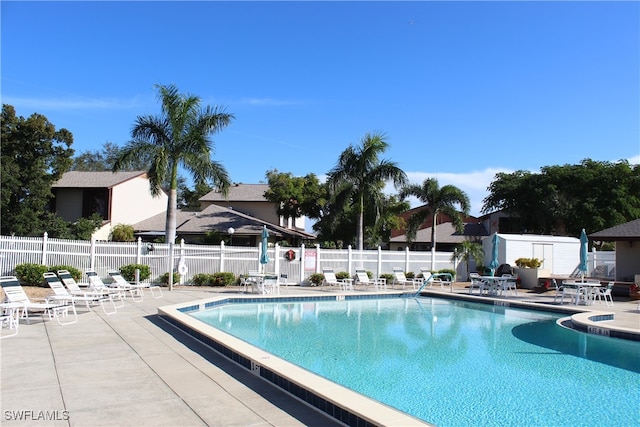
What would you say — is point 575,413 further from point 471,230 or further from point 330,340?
point 471,230

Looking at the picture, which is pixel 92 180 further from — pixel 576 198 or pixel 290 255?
pixel 576 198

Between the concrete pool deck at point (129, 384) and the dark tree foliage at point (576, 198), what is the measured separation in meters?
38.0

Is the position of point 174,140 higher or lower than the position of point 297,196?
higher

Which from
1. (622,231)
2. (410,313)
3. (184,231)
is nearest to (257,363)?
(410,313)

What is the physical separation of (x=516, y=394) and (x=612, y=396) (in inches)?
54.4

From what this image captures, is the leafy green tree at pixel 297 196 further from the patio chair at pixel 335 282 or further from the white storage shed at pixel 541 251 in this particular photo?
the patio chair at pixel 335 282

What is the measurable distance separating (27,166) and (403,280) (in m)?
22.0

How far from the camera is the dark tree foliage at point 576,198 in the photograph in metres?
38.7

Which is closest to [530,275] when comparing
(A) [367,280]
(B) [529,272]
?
(B) [529,272]

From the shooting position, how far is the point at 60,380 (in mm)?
5977

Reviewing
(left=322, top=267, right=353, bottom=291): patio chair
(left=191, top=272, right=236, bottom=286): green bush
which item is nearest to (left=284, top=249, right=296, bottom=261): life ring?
(left=322, top=267, right=353, bottom=291): patio chair

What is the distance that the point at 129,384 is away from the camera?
5871 mm
